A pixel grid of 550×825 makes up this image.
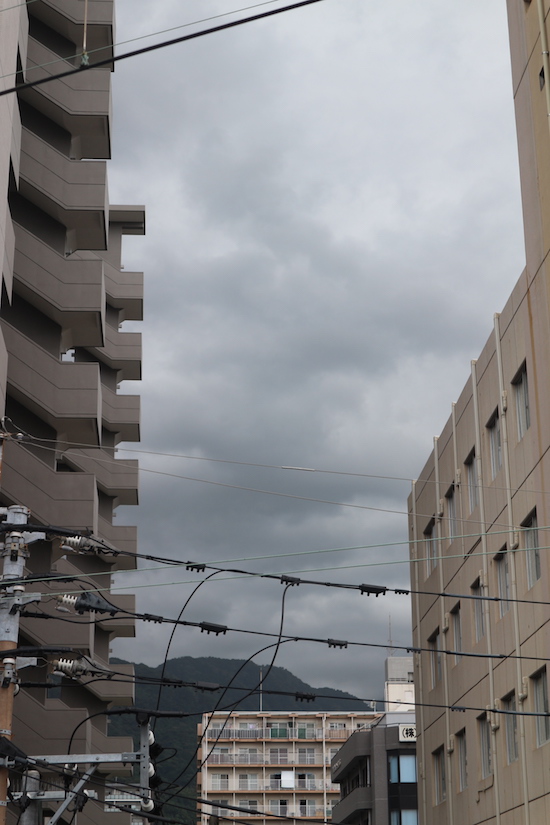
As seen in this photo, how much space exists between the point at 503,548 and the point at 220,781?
367 ft

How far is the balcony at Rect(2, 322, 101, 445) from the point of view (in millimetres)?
32281

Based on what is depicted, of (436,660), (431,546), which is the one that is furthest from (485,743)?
(431,546)

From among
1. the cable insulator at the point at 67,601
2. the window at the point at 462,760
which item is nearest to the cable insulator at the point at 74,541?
the cable insulator at the point at 67,601

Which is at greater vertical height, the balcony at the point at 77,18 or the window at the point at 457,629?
the balcony at the point at 77,18

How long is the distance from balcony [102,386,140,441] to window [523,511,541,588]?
2633 cm

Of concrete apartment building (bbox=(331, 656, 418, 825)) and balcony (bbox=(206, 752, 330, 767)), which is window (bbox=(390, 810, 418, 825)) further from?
balcony (bbox=(206, 752, 330, 767))

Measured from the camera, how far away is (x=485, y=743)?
32531 mm

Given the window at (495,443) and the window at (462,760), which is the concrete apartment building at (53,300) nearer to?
the window at (495,443)

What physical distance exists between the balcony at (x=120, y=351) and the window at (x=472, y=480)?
20.4 m

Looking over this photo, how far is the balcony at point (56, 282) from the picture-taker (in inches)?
1308

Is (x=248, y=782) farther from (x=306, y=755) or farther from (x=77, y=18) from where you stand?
(x=77, y=18)

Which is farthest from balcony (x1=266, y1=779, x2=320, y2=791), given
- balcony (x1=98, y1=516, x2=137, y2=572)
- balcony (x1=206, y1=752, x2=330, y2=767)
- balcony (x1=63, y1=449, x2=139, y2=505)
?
balcony (x1=63, y1=449, x2=139, y2=505)

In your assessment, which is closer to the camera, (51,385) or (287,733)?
(51,385)

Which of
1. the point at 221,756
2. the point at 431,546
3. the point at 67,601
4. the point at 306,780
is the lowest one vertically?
the point at 67,601
